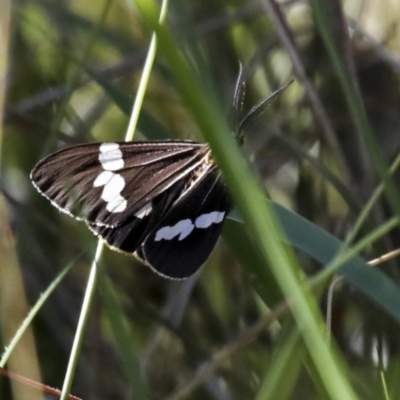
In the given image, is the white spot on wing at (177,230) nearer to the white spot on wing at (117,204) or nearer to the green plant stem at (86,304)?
the white spot on wing at (117,204)

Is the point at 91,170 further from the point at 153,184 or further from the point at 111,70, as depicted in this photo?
the point at 111,70

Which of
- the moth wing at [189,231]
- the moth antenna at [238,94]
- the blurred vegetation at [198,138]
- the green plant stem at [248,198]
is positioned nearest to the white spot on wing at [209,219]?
the moth wing at [189,231]

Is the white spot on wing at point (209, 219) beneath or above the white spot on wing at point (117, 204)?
beneath

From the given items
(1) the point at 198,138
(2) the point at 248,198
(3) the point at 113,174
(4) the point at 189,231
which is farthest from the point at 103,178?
(2) the point at 248,198

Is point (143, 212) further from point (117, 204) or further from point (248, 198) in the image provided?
point (248, 198)

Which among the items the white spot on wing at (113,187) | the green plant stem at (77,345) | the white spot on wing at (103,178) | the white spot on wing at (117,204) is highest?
the white spot on wing at (103,178)

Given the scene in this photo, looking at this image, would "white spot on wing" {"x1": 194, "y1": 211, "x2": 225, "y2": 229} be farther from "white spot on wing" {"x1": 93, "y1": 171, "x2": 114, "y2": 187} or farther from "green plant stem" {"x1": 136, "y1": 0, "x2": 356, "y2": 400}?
"green plant stem" {"x1": 136, "y1": 0, "x2": 356, "y2": 400}

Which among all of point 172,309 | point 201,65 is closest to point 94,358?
point 172,309
